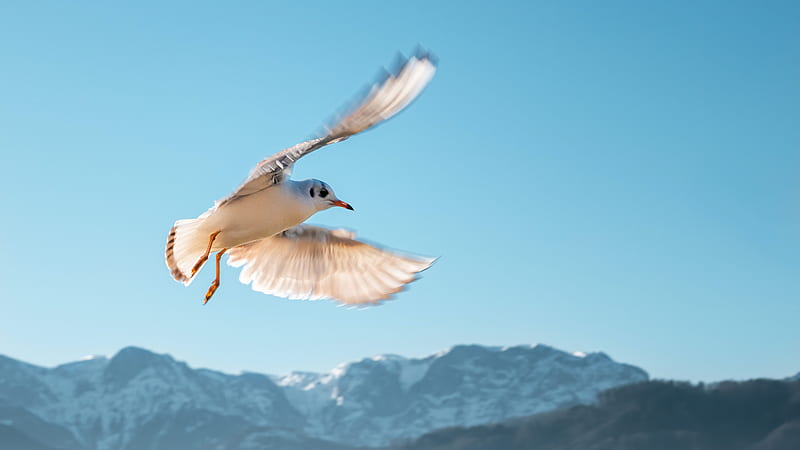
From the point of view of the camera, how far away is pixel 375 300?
11.7 m

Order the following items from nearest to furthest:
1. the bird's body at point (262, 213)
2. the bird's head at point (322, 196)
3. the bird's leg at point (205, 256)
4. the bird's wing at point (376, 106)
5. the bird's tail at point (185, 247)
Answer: the bird's wing at point (376, 106), the bird's body at point (262, 213), the bird's head at point (322, 196), the bird's leg at point (205, 256), the bird's tail at point (185, 247)

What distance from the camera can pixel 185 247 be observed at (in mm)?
10320

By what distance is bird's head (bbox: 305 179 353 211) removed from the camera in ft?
31.2

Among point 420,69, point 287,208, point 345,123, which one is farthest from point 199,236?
point 420,69

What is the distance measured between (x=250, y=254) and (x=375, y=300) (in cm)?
207

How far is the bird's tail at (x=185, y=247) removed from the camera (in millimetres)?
10062

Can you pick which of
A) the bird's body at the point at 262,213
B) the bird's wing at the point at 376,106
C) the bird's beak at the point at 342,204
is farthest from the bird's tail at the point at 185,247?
the bird's wing at the point at 376,106

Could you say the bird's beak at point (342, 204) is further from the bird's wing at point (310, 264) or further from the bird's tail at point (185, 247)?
the bird's wing at point (310, 264)

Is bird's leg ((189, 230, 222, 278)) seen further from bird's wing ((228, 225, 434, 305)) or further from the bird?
bird's wing ((228, 225, 434, 305))

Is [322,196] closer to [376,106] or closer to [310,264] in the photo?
[376,106]

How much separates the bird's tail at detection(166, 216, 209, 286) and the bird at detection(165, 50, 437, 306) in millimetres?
12

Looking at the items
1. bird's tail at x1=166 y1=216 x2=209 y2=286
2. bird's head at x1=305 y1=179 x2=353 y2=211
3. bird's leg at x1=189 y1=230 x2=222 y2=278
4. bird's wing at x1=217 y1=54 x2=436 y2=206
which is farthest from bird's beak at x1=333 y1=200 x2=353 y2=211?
bird's tail at x1=166 y1=216 x2=209 y2=286

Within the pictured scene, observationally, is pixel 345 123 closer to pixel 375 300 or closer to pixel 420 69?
pixel 420 69

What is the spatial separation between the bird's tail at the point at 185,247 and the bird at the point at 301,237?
12 mm
